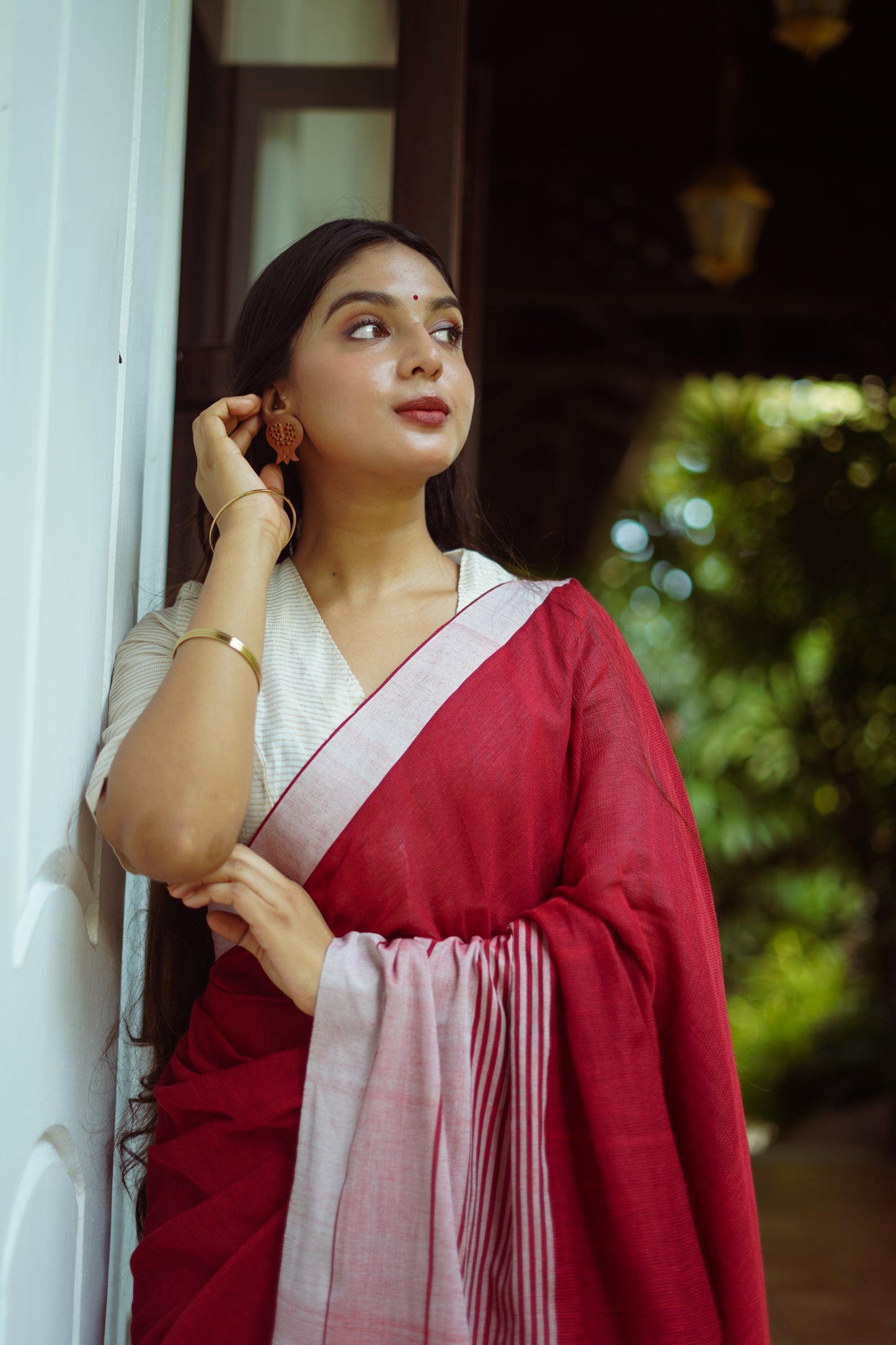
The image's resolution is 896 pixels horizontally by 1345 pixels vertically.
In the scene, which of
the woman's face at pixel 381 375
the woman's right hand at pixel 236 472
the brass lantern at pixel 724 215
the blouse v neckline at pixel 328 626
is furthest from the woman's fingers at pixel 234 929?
the brass lantern at pixel 724 215

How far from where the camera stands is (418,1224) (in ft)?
3.36

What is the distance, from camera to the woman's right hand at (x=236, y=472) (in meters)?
1.19

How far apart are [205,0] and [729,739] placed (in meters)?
4.04

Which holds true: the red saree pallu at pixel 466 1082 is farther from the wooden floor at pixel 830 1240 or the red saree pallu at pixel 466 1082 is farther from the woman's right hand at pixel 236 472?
the wooden floor at pixel 830 1240

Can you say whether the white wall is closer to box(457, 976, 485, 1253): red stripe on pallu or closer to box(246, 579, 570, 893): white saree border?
box(246, 579, 570, 893): white saree border

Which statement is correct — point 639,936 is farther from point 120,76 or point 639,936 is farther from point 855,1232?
point 855,1232

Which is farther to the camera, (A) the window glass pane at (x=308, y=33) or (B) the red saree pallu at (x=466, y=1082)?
(A) the window glass pane at (x=308, y=33)

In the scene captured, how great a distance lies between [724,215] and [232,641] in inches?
145

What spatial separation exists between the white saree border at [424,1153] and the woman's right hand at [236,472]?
16.5 inches

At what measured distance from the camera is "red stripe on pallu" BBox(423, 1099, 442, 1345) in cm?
101

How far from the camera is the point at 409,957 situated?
107 centimetres

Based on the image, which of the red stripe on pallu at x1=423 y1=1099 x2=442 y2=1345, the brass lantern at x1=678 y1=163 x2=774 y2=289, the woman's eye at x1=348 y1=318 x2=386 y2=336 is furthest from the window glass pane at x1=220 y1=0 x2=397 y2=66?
the red stripe on pallu at x1=423 y1=1099 x2=442 y2=1345

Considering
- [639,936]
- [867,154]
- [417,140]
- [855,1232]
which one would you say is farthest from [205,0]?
[855,1232]

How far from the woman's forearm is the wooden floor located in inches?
107
